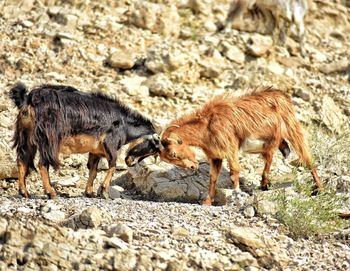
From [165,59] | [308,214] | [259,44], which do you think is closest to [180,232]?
[308,214]

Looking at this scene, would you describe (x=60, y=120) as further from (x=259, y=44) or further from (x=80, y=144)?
(x=259, y=44)

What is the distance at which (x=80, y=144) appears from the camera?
11.3 meters

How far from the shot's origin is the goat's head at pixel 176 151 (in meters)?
12.1

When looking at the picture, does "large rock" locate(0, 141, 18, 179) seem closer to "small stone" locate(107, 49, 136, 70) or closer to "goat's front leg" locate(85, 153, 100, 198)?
"goat's front leg" locate(85, 153, 100, 198)

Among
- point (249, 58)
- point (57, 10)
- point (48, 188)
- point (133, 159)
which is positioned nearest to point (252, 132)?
point (133, 159)

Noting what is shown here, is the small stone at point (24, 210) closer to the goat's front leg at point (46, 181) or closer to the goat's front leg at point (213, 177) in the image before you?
the goat's front leg at point (46, 181)

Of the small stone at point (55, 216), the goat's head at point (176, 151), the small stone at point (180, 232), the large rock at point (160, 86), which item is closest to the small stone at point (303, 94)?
the large rock at point (160, 86)

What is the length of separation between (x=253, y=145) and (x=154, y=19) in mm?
5888

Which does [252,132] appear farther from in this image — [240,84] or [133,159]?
[240,84]

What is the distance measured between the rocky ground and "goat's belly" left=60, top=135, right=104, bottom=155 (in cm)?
72

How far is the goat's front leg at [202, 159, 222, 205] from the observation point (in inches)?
462

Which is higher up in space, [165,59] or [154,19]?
[154,19]

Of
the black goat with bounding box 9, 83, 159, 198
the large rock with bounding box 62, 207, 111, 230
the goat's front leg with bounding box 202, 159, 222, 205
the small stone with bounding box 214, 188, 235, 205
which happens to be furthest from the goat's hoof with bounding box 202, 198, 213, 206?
the large rock with bounding box 62, 207, 111, 230

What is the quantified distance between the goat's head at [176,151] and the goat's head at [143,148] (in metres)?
0.11
